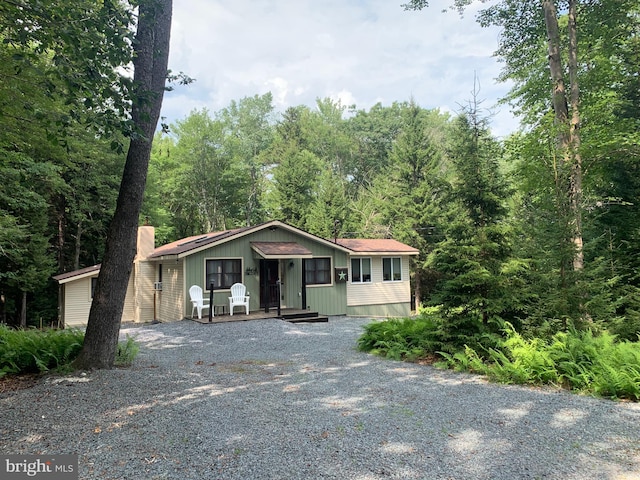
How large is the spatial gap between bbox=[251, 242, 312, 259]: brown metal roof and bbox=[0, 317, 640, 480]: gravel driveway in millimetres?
7362

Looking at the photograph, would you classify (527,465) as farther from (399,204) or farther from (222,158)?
(222,158)

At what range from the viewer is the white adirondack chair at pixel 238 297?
13133 millimetres

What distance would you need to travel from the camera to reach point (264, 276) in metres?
14.1

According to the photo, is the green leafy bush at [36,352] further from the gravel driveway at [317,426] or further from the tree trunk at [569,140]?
the tree trunk at [569,140]

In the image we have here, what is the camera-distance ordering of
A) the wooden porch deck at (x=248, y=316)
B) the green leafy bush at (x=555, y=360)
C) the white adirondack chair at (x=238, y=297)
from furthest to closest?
the white adirondack chair at (x=238, y=297) → the wooden porch deck at (x=248, y=316) → the green leafy bush at (x=555, y=360)

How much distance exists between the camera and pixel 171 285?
1435 centimetres

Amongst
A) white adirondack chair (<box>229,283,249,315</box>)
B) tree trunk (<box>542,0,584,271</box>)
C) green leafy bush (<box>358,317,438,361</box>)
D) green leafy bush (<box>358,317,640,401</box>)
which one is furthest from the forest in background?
white adirondack chair (<box>229,283,249,315</box>)

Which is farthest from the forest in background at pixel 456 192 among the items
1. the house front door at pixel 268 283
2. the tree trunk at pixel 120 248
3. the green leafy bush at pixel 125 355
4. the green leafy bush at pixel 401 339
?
the house front door at pixel 268 283

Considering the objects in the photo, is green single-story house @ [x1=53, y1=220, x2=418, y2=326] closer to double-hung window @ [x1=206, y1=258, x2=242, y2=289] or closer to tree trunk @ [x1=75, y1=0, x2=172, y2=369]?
double-hung window @ [x1=206, y1=258, x2=242, y2=289]

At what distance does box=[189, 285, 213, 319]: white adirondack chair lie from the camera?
500 inches

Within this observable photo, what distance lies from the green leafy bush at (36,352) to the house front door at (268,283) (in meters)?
7.80

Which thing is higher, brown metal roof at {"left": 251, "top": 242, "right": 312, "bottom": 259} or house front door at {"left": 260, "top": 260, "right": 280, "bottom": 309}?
brown metal roof at {"left": 251, "top": 242, "right": 312, "bottom": 259}

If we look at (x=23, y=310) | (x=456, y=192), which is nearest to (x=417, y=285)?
(x=456, y=192)

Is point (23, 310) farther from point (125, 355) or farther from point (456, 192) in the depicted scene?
point (456, 192)
